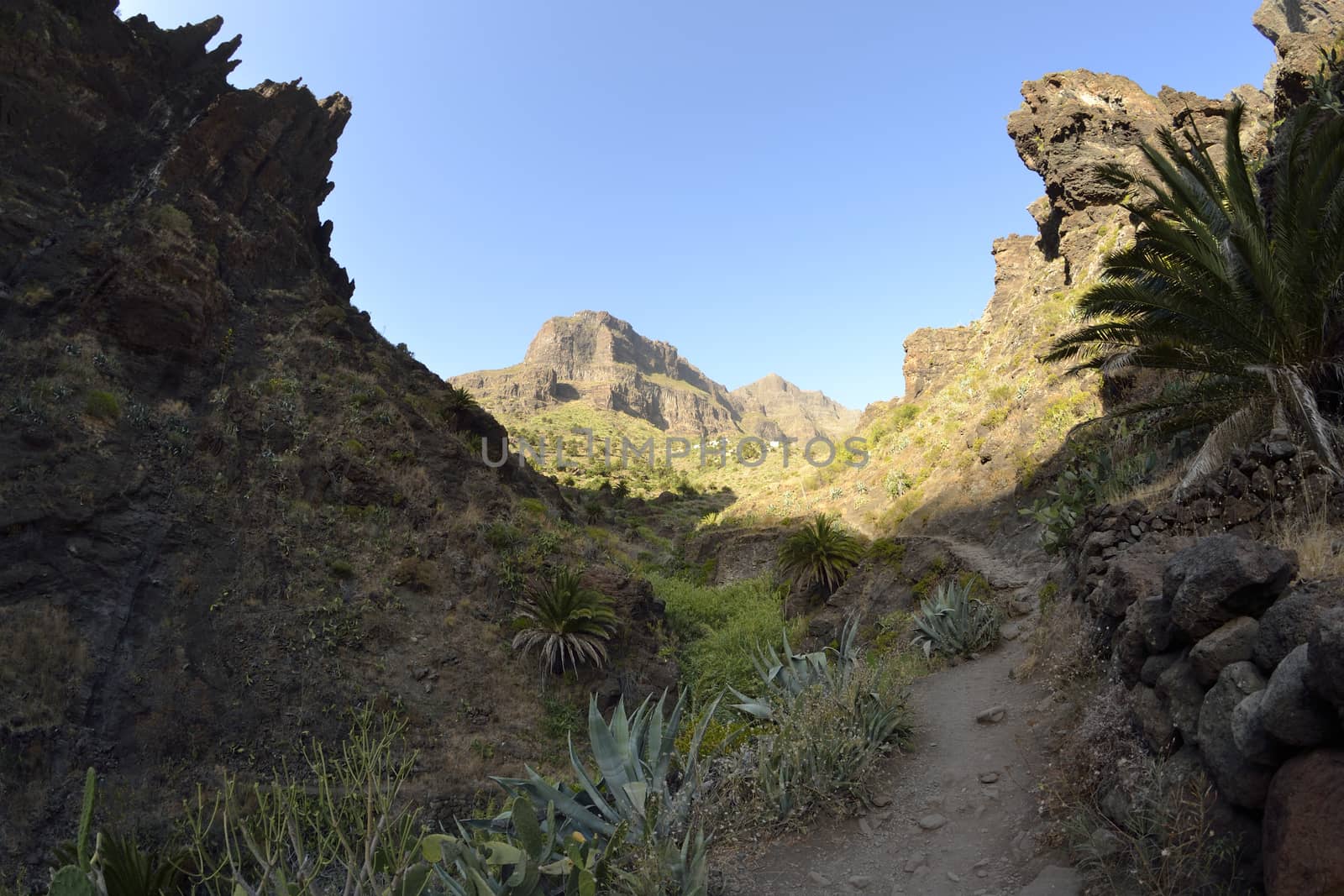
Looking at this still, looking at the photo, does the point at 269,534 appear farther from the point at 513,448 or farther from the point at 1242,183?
the point at 1242,183

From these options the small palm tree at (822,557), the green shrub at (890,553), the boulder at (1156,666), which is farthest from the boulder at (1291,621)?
the small palm tree at (822,557)

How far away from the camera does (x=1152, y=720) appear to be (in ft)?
13.9

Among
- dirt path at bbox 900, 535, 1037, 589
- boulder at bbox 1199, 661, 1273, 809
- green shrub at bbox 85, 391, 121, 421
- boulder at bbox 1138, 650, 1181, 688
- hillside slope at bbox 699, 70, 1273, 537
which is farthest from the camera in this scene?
hillside slope at bbox 699, 70, 1273, 537

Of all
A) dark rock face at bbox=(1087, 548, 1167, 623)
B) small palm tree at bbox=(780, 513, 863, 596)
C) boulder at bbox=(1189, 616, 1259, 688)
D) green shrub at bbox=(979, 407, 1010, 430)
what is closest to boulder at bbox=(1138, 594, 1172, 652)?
dark rock face at bbox=(1087, 548, 1167, 623)

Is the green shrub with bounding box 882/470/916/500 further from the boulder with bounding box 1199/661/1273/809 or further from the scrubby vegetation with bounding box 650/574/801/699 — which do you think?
the boulder with bounding box 1199/661/1273/809

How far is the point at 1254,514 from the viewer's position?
20.3 feet

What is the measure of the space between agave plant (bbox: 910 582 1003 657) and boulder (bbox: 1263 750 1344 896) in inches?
289

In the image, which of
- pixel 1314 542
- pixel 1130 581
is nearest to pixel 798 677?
pixel 1130 581

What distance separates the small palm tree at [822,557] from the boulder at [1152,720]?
14814mm

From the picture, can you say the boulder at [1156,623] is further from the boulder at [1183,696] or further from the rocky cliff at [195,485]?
the rocky cliff at [195,485]

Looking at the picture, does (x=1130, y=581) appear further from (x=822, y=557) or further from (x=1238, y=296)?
(x=822, y=557)

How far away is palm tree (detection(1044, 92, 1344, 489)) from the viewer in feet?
24.3

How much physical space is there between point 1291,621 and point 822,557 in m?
16.4

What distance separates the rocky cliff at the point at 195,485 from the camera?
12.1 m
